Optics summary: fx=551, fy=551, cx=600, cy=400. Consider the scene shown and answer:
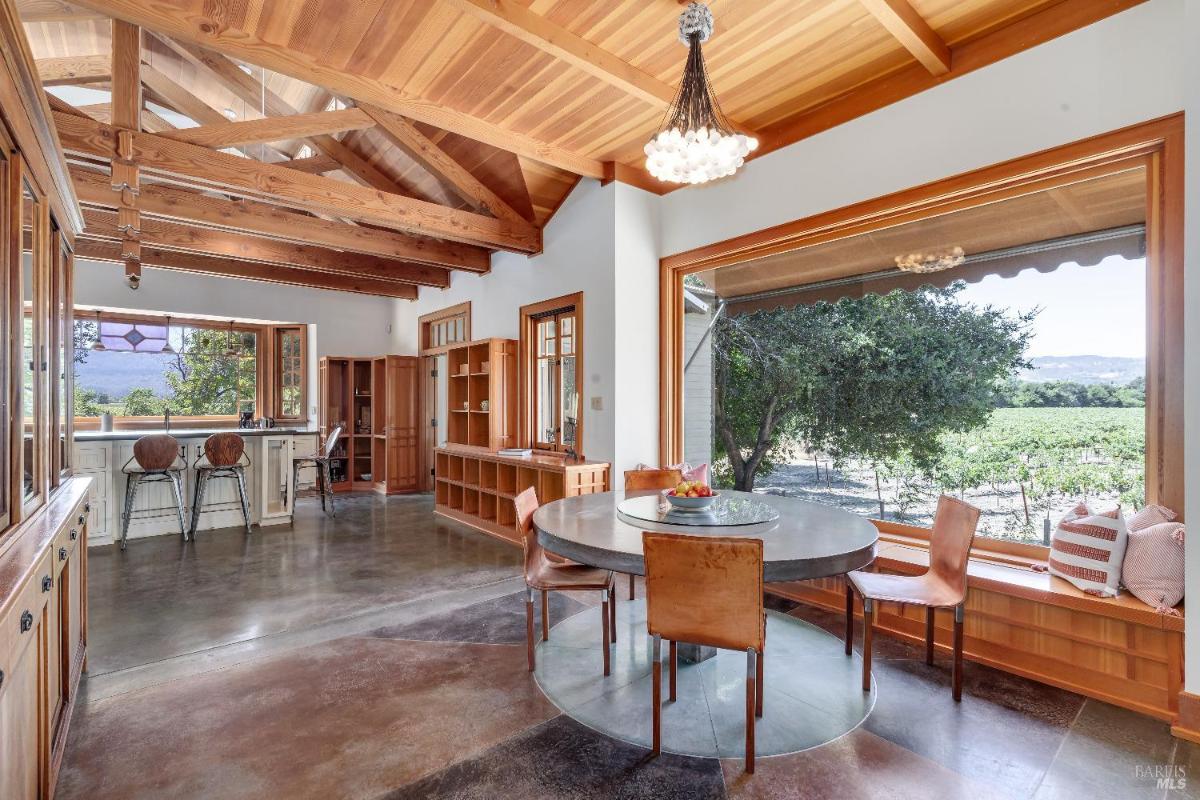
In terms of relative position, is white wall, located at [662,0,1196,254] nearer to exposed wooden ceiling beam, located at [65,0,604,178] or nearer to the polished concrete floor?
exposed wooden ceiling beam, located at [65,0,604,178]

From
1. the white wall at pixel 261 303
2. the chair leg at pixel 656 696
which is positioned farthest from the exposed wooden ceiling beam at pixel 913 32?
the white wall at pixel 261 303

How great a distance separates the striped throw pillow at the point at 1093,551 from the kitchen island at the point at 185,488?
627 cm

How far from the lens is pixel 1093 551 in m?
2.44

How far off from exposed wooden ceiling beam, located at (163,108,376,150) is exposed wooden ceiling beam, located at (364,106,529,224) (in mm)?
212

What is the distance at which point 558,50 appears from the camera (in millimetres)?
2994

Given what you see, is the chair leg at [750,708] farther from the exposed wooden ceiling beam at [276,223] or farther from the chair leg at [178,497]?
the chair leg at [178,497]

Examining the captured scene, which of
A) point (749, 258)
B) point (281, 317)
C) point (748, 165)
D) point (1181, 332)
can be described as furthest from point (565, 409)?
point (281, 317)

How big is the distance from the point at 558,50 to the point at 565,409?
3.01 meters

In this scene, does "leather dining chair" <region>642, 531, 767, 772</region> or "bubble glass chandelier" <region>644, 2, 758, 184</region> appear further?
"bubble glass chandelier" <region>644, 2, 758, 184</region>

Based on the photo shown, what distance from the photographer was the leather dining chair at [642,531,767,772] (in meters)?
1.86

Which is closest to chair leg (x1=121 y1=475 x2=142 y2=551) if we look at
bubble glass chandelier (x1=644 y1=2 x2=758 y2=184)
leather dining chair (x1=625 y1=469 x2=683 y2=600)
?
leather dining chair (x1=625 y1=469 x2=683 y2=600)

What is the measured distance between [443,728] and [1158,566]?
298 cm

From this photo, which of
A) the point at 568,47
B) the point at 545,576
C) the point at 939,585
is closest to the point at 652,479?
the point at 545,576

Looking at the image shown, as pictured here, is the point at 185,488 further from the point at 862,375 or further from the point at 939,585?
the point at 939,585
